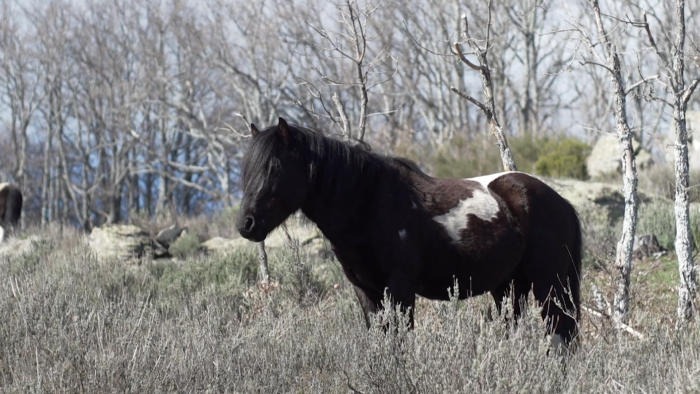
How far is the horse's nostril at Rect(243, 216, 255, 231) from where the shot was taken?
16.0 ft

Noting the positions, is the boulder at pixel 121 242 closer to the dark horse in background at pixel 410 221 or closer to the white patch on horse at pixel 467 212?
the dark horse in background at pixel 410 221

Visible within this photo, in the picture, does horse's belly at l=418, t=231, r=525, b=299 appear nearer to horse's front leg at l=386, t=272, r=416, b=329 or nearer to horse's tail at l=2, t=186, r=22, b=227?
horse's front leg at l=386, t=272, r=416, b=329

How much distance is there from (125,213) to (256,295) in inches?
1387

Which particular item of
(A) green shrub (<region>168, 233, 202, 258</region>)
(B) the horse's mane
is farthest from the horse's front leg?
(A) green shrub (<region>168, 233, 202, 258</region>)

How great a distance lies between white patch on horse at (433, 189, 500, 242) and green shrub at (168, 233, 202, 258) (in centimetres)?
742

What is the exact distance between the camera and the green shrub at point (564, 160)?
17.8 meters

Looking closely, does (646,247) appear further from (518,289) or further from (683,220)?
(518,289)

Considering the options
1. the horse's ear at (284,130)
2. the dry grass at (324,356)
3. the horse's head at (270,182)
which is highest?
the horse's ear at (284,130)

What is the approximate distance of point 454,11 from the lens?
29938 millimetres

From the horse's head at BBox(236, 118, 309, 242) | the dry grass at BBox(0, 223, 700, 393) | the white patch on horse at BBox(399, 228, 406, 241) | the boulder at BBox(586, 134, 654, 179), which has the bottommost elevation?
the dry grass at BBox(0, 223, 700, 393)

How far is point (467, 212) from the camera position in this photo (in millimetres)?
5410

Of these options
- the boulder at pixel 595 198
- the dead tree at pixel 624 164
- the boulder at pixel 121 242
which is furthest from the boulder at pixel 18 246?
the dead tree at pixel 624 164

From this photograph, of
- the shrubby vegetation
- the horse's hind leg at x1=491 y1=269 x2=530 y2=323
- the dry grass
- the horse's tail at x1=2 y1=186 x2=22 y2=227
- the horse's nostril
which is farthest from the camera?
the shrubby vegetation

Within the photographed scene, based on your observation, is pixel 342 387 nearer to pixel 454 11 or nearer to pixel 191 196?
pixel 454 11
